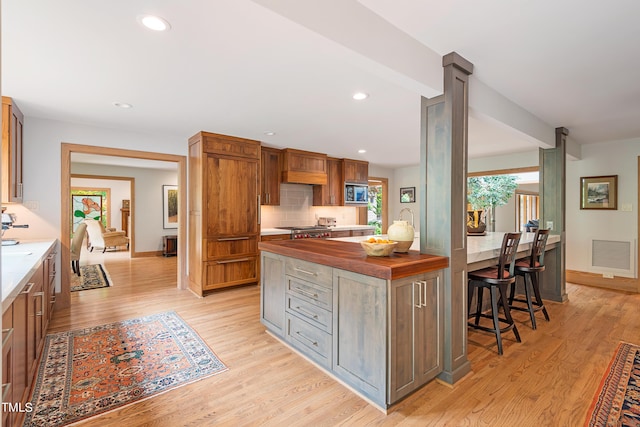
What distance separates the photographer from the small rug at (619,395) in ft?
6.75

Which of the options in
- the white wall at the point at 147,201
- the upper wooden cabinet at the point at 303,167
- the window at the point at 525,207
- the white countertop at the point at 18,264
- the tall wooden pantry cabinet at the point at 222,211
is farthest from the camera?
the window at the point at 525,207

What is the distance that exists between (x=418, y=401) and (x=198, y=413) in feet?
4.71

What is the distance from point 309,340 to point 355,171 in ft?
15.7

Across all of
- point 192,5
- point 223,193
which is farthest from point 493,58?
point 223,193

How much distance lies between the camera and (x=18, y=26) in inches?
81.7

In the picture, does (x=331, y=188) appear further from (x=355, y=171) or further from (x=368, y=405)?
(x=368, y=405)

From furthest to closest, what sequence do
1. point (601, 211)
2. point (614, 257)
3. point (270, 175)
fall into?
1. point (270, 175)
2. point (601, 211)
3. point (614, 257)

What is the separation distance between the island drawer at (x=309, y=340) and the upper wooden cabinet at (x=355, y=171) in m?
4.28

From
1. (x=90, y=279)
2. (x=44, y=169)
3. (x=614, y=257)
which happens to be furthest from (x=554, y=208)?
(x=90, y=279)

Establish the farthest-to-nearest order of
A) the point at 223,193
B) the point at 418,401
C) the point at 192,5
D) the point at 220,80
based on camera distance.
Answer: the point at 223,193 < the point at 220,80 < the point at 418,401 < the point at 192,5

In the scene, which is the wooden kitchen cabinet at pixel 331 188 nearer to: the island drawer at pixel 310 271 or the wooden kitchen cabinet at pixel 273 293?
the wooden kitchen cabinet at pixel 273 293

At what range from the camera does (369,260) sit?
2.25 meters

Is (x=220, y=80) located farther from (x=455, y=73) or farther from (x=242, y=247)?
(x=242, y=247)

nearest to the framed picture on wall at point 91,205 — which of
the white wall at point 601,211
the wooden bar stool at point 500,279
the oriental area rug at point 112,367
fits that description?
the oriental area rug at point 112,367
